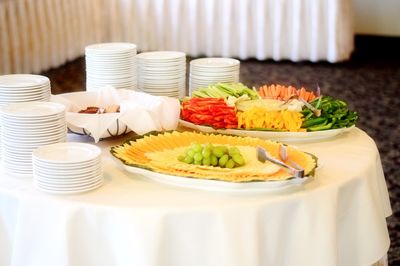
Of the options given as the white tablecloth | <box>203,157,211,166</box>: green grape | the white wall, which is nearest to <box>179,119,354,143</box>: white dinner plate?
<box>203,157,211,166</box>: green grape

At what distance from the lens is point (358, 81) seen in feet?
22.1

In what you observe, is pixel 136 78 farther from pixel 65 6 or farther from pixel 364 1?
pixel 364 1

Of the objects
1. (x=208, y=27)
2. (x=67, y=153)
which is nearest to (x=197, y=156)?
(x=67, y=153)

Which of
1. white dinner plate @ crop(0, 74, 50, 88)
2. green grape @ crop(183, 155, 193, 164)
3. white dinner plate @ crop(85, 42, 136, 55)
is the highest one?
white dinner plate @ crop(85, 42, 136, 55)

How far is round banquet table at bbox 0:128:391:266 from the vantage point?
1.64 m

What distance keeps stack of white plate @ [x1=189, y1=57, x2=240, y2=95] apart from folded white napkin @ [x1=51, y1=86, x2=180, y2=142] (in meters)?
0.35

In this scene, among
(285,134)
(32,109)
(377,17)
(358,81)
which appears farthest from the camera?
(377,17)

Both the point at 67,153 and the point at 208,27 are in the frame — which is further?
the point at 208,27

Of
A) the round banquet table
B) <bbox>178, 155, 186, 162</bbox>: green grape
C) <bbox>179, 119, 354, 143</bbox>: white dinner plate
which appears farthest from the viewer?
<bbox>179, 119, 354, 143</bbox>: white dinner plate

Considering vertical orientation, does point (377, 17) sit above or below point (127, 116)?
below

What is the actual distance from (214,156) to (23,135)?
0.48m

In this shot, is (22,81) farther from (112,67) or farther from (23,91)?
(112,67)

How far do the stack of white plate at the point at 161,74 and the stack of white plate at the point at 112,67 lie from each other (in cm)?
5

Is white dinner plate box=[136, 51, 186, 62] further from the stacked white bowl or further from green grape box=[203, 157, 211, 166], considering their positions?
green grape box=[203, 157, 211, 166]
